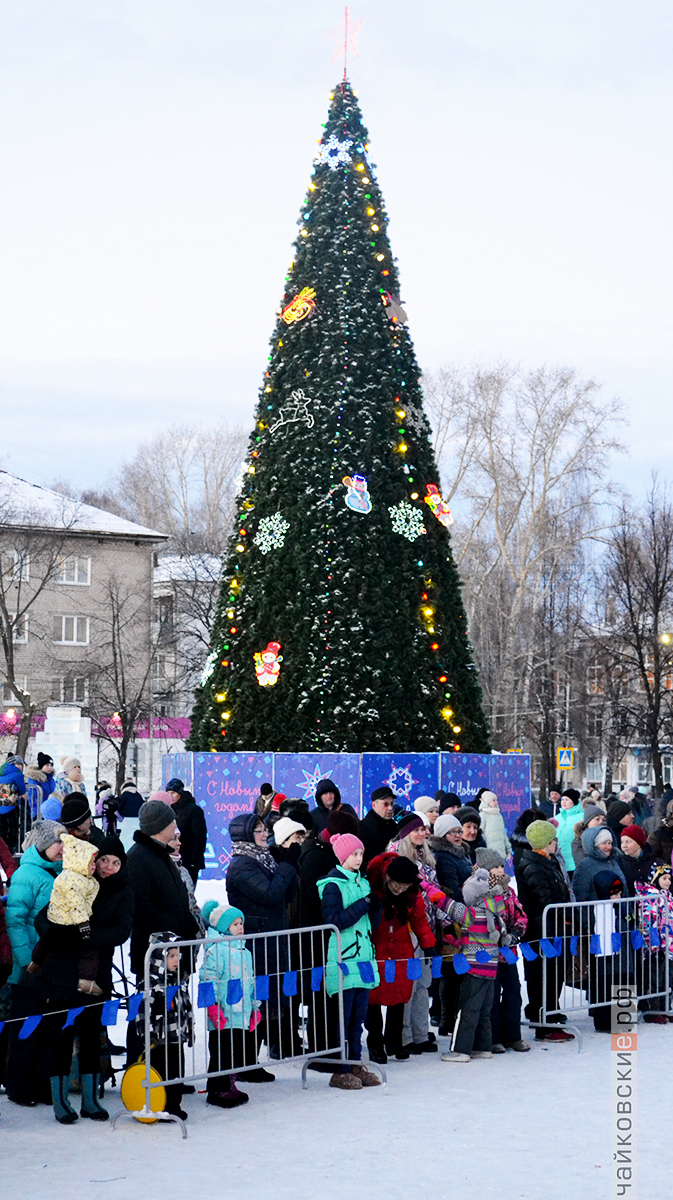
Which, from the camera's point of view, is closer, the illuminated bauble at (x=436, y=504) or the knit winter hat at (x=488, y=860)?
the knit winter hat at (x=488, y=860)

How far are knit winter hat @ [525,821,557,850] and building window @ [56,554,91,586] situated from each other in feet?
169

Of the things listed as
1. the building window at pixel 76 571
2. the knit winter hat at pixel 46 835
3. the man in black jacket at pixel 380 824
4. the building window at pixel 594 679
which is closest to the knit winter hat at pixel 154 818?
the knit winter hat at pixel 46 835

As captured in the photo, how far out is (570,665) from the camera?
50969mm

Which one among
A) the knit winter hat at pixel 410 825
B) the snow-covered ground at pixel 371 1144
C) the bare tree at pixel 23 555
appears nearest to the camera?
the snow-covered ground at pixel 371 1144

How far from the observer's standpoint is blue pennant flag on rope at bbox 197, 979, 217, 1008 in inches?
330

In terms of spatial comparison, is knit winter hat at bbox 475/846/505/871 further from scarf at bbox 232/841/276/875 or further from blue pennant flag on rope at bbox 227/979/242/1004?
blue pennant flag on rope at bbox 227/979/242/1004

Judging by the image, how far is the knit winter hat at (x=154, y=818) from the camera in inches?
330

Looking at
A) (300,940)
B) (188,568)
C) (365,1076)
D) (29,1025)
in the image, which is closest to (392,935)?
(300,940)

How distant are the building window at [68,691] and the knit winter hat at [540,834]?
154 ft


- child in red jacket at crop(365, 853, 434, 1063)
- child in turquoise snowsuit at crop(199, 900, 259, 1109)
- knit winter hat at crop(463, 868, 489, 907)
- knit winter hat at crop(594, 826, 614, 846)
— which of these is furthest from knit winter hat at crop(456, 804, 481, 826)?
child in turquoise snowsuit at crop(199, 900, 259, 1109)

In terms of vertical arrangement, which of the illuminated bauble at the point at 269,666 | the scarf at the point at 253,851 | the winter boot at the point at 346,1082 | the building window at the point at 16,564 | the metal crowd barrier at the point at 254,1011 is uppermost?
the building window at the point at 16,564

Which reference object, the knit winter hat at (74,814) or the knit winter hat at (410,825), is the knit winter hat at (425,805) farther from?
the knit winter hat at (74,814)

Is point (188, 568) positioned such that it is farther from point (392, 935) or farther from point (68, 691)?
point (392, 935)

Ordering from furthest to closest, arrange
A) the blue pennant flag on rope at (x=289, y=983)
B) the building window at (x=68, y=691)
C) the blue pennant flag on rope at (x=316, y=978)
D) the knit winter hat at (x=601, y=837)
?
1. the building window at (x=68, y=691)
2. the knit winter hat at (x=601, y=837)
3. the blue pennant flag on rope at (x=316, y=978)
4. the blue pennant flag on rope at (x=289, y=983)
